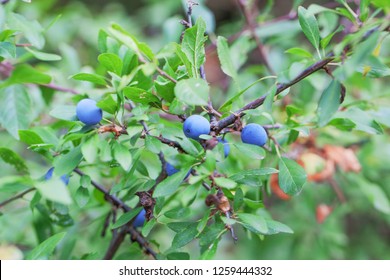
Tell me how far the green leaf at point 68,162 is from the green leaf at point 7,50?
24cm

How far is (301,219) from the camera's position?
1948mm

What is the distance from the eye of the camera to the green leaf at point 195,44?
86 cm

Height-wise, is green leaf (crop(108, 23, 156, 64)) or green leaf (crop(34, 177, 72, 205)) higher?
green leaf (crop(108, 23, 156, 64))

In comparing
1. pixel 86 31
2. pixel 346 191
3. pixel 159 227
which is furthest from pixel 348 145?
pixel 86 31

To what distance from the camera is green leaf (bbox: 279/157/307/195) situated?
958 mm

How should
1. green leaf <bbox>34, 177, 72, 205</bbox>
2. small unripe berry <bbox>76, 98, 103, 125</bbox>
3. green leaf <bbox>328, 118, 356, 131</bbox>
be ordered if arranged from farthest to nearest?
green leaf <bbox>328, 118, 356, 131</bbox> < small unripe berry <bbox>76, 98, 103, 125</bbox> < green leaf <bbox>34, 177, 72, 205</bbox>

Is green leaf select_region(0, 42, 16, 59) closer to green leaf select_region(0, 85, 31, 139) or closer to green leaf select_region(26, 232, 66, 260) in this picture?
green leaf select_region(0, 85, 31, 139)

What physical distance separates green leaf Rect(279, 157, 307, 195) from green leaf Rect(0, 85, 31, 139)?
24.7 inches

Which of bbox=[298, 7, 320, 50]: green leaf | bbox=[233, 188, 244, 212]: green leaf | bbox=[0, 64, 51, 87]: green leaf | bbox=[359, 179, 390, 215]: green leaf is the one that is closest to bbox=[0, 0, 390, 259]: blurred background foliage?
bbox=[359, 179, 390, 215]: green leaf

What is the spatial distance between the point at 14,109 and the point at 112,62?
41 cm

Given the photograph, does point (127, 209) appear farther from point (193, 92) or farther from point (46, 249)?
point (193, 92)

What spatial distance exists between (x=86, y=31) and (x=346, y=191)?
56.7 inches

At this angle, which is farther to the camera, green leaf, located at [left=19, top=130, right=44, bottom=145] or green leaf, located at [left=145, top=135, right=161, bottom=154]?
green leaf, located at [left=19, top=130, right=44, bottom=145]
